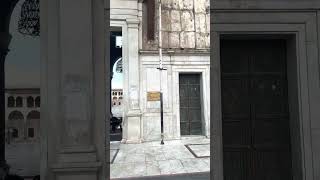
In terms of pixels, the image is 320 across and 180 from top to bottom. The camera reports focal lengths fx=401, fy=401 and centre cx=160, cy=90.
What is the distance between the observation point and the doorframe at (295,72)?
6.33m

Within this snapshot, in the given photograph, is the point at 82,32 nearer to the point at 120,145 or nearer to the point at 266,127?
the point at 266,127

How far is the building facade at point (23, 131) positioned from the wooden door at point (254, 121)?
121 inches

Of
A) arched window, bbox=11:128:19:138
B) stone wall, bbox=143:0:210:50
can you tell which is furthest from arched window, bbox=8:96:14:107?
stone wall, bbox=143:0:210:50

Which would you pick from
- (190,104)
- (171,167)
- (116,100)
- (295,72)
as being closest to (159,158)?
(171,167)

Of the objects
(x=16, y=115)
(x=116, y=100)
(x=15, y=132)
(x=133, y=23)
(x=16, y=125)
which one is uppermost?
(x=133, y=23)

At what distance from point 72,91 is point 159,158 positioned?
28.8 ft

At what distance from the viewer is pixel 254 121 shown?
6730 millimetres

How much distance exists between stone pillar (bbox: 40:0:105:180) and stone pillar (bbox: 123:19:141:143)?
14.0m

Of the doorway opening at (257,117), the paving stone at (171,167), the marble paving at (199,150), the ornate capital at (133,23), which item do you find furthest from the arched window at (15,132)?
the ornate capital at (133,23)

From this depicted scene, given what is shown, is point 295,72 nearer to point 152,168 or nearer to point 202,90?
point 152,168

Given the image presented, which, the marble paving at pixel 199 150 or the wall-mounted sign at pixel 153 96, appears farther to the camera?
the wall-mounted sign at pixel 153 96

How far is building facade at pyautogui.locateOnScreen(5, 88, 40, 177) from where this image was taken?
6391mm

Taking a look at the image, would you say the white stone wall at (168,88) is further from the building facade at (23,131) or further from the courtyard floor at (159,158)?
the building facade at (23,131)

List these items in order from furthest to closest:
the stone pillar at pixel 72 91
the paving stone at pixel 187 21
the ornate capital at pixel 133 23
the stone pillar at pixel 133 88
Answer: the paving stone at pixel 187 21 < the ornate capital at pixel 133 23 < the stone pillar at pixel 133 88 < the stone pillar at pixel 72 91
